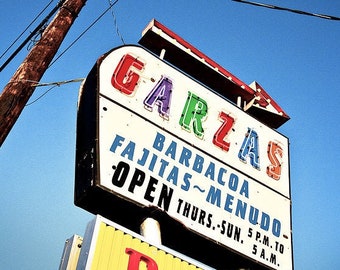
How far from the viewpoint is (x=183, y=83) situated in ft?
25.8

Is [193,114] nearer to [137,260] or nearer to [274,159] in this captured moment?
[274,159]

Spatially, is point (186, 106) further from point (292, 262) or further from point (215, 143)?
point (292, 262)

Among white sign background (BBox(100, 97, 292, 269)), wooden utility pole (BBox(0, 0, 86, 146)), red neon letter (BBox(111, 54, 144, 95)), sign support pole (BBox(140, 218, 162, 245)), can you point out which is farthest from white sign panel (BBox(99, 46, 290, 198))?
sign support pole (BBox(140, 218, 162, 245))

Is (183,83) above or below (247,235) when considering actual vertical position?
above

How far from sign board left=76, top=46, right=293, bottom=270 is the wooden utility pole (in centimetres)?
87

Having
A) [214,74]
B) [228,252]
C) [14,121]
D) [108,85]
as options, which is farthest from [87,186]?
[214,74]

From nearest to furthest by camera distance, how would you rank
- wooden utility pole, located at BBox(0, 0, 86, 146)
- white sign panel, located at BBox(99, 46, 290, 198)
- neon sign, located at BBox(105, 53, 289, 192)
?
wooden utility pole, located at BBox(0, 0, 86, 146) → white sign panel, located at BBox(99, 46, 290, 198) → neon sign, located at BBox(105, 53, 289, 192)

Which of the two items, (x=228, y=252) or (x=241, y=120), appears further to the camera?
(x=241, y=120)

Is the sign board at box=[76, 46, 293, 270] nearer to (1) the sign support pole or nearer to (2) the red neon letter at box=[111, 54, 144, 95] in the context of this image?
(2) the red neon letter at box=[111, 54, 144, 95]

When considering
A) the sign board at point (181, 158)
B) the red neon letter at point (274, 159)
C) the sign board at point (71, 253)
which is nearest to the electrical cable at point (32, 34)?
the sign board at point (181, 158)

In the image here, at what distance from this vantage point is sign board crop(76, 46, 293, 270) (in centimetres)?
584

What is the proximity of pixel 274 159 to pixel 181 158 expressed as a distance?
298 centimetres

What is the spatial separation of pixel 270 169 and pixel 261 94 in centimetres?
244

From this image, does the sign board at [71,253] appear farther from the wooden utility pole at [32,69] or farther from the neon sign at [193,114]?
the neon sign at [193,114]
